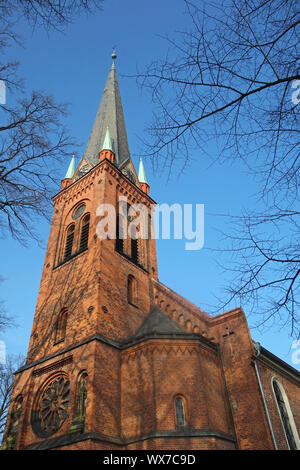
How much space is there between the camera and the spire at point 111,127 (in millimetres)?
25266

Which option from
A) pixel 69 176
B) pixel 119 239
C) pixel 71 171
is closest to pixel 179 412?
pixel 119 239

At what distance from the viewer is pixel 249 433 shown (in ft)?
43.8

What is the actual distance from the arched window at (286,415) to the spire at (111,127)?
15.8 m

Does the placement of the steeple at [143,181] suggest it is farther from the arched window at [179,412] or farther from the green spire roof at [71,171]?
the arched window at [179,412]

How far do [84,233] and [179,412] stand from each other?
1041cm

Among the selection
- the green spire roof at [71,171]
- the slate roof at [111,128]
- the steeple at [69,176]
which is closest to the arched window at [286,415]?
the slate roof at [111,128]

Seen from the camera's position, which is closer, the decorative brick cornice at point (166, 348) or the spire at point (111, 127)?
the decorative brick cornice at point (166, 348)

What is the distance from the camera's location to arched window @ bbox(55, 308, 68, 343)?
16.8 m

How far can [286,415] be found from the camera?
16.3 m

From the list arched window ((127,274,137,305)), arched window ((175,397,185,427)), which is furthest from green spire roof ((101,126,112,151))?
arched window ((175,397,185,427))

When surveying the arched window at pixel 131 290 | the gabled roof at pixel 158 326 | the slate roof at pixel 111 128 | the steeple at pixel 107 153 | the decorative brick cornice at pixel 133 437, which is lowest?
the decorative brick cornice at pixel 133 437
